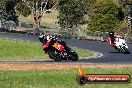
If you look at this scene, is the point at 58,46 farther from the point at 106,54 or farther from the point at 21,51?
the point at 21,51

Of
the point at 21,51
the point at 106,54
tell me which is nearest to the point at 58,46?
the point at 106,54

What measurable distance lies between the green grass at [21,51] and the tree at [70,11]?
3131 centimetres

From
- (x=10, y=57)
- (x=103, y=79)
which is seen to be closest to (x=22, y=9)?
(x=10, y=57)

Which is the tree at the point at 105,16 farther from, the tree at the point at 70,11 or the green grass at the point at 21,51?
the green grass at the point at 21,51

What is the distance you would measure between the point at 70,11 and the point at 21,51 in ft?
123

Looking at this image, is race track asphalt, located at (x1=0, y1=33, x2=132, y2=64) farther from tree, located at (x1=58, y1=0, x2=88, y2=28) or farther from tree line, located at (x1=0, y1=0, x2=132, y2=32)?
tree, located at (x1=58, y1=0, x2=88, y2=28)

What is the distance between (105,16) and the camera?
243 ft

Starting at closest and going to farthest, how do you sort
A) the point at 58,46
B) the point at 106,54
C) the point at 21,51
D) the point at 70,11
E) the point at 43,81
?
the point at 43,81 → the point at 58,46 → the point at 106,54 → the point at 21,51 → the point at 70,11

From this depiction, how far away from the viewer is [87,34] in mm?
61344

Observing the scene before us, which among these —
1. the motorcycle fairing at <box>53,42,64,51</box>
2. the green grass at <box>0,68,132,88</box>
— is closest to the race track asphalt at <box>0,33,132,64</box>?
the motorcycle fairing at <box>53,42,64,51</box>

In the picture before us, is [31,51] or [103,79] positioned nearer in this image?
[103,79]

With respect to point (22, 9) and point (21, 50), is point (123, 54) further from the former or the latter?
point (22, 9)

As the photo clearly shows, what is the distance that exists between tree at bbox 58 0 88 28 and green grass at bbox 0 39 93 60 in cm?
3131

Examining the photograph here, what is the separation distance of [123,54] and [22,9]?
153 ft
